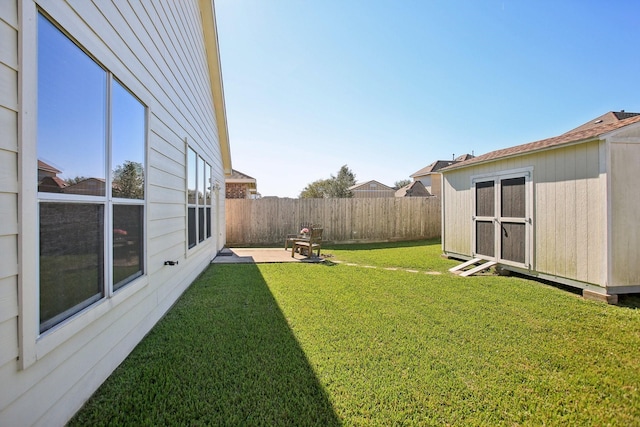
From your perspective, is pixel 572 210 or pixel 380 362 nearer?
pixel 380 362

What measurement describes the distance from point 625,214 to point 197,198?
723 cm

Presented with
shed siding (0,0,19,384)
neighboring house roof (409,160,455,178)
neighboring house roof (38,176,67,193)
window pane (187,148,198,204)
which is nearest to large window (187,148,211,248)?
window pane (187,148,198,204)

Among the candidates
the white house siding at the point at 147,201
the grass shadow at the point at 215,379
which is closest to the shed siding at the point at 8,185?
the white house siding at the point at 147,201

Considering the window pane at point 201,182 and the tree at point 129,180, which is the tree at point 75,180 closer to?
the tree at point 129,180

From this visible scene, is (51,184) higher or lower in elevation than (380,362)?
higher

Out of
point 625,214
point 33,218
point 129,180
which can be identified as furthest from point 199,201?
point 625,214

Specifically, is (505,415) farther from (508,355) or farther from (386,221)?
(386,221)

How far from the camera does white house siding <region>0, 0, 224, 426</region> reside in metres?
1.29

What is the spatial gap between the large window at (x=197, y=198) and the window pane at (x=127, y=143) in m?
1.95

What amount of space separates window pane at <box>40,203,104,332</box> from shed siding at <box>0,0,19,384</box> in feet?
0.69

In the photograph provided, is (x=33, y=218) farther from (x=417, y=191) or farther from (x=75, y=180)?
(x=417, y=191)

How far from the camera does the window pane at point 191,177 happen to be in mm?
4824

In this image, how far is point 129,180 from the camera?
8.72 feet

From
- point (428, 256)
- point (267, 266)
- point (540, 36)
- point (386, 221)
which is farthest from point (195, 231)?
point (540, 36)
